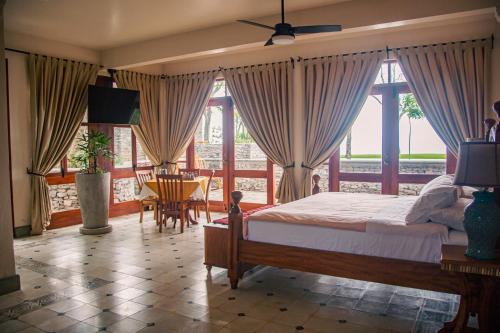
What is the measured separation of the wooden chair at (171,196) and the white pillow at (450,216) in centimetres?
389

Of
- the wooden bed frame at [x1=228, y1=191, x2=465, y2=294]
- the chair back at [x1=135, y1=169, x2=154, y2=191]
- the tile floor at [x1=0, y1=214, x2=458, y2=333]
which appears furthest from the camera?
the chair back at [x1=135, y1=169, x2=154, y2=191]

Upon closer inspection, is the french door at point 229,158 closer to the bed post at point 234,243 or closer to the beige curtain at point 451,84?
Answer: the beige curtain at point 451,84

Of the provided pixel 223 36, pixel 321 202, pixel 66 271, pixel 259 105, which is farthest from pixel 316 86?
pixel 66 271

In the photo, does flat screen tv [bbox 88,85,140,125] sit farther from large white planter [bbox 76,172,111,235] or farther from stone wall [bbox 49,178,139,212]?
stone wall [bbox 49,178,139,212]

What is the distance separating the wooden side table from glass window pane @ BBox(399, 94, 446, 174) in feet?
11.1

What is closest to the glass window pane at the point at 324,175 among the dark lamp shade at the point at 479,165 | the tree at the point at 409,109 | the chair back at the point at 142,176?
the tree at the point at 409,109

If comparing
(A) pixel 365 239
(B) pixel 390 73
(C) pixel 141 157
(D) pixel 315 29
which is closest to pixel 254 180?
(C) pixel 141 157

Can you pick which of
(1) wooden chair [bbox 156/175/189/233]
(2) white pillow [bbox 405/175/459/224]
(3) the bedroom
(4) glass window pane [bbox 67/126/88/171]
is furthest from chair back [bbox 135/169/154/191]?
(2) white pillow [bbox 405/175/459/224]

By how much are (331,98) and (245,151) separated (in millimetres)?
2018

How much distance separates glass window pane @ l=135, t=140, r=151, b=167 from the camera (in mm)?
7883

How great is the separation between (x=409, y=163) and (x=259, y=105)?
2.52 meters

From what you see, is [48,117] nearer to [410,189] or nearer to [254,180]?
[254,180]

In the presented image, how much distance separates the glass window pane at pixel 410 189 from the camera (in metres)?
5.96

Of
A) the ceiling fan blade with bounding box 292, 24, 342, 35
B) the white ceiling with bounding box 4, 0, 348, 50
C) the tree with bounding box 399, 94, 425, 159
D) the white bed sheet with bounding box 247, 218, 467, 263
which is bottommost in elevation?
the white bed sheet with bounding box 247, 218, 467, 263
